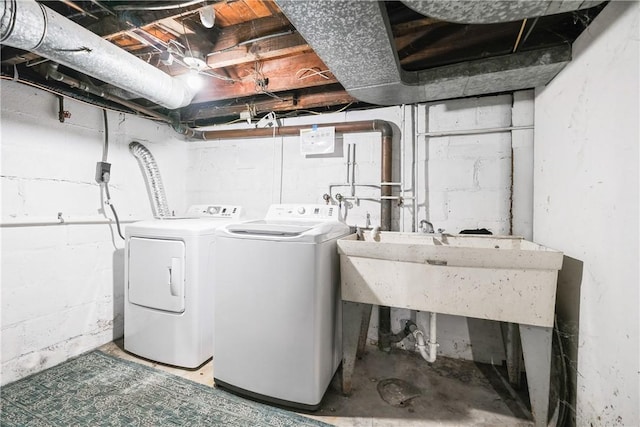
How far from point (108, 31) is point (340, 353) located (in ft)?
7.85

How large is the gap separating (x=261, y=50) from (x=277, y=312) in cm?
162

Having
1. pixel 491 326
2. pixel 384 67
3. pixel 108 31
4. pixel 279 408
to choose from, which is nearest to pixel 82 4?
pixel 108 31

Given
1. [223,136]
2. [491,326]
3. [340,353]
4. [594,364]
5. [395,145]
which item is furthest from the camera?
[223,136]

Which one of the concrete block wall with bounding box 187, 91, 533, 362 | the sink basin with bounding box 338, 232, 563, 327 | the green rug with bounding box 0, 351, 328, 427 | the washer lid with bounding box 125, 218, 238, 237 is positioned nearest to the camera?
the sink basin with bounding box 338, 232, 563, 327

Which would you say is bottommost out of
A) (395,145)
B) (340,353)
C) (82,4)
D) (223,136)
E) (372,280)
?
(340,353)

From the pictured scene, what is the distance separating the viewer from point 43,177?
1.91 metres

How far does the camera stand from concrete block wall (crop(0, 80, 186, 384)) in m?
1.76

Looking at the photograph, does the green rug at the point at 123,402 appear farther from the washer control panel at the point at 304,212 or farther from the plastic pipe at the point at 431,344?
the washer control panel at the point at 304,212

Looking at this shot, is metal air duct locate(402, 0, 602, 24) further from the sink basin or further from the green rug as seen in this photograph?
the green rug

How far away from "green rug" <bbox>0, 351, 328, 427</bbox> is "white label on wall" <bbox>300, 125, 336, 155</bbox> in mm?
1879

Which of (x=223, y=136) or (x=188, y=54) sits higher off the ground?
(x=188, y=54)

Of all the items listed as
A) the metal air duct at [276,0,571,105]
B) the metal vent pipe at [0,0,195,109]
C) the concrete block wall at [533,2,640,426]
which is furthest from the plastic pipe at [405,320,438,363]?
the metal vent pipe at [0,0,195,109]

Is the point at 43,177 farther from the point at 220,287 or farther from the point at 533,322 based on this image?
the point at 533,322

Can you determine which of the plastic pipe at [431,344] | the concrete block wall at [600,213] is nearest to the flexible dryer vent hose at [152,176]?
the plastic pipe at [431,344]
